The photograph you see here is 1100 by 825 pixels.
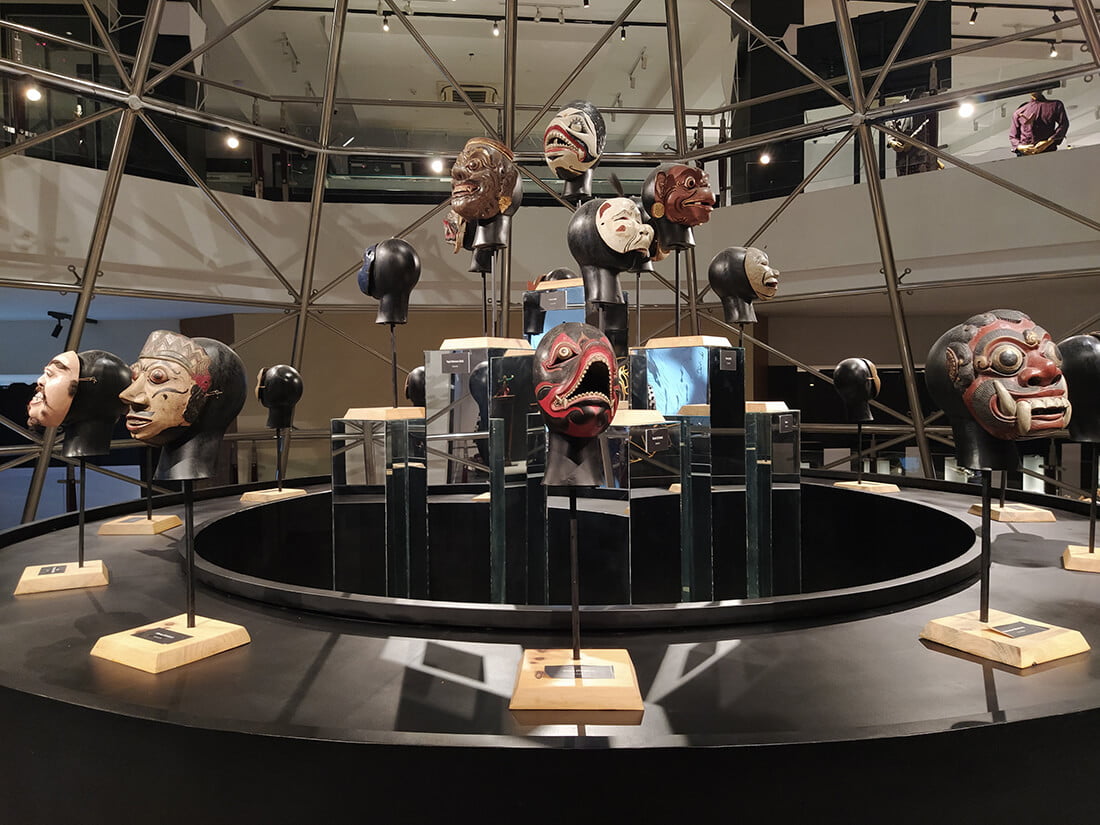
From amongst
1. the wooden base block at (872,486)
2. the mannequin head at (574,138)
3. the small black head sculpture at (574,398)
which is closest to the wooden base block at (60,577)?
the small black head sculpture at (574,398)

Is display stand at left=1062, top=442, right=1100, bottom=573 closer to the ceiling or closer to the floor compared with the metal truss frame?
closer to the floor

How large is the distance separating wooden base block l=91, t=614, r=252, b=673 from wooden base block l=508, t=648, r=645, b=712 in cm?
83

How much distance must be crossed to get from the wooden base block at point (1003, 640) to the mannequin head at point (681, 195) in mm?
2149

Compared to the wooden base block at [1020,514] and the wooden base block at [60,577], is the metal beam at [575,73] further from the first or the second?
the wooden base block at [60,577]

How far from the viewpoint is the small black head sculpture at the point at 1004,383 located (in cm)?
187

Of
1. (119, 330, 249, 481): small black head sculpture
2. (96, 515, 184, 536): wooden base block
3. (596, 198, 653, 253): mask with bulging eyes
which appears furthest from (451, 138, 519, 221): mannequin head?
(96, 515, 184, 536): wooden base block

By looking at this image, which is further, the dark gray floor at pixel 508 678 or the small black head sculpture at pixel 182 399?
the small black head sculpture at pixel 182 399

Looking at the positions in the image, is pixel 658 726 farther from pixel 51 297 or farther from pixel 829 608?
pixel 51 297

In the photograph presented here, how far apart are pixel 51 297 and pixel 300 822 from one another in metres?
6.97

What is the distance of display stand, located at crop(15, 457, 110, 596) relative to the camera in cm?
265

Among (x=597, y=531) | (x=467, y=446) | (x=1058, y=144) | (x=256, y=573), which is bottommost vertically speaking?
(x=256, y=573)

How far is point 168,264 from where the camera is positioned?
702 centimetres

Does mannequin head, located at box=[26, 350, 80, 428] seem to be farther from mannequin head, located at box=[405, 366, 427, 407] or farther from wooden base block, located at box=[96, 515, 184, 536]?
mannequin head, located at box=[405, 366, 427, 407]

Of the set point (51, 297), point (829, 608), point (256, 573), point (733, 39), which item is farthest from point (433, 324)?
point (829, 608)
